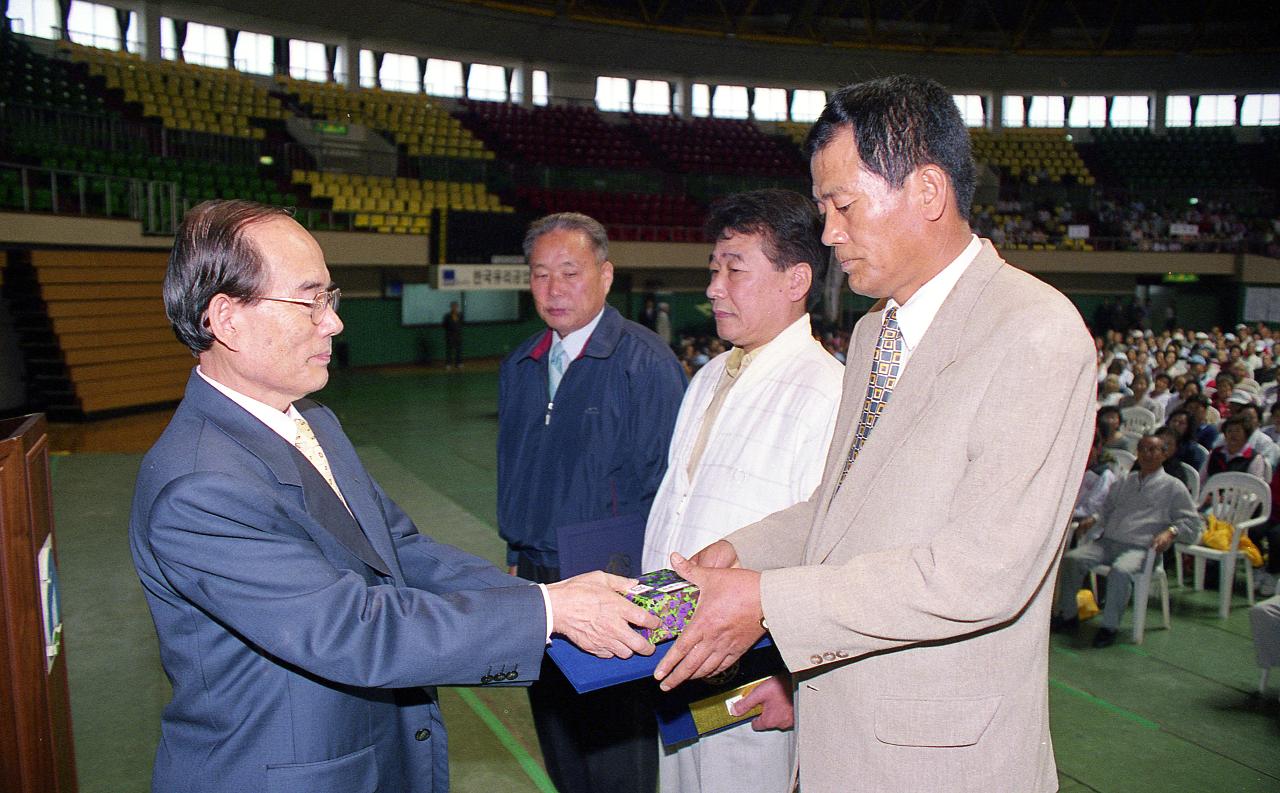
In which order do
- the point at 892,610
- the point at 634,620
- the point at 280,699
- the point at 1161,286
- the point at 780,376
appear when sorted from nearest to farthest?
the point at 892,610
the point at 280,699
the point at 634,620
the point at 780,376
the point at 1161,286

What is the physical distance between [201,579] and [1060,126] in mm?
35735

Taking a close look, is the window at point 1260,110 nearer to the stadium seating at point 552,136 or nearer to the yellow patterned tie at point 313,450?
the stadium seating at point 552,136

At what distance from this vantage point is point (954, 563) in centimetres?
143

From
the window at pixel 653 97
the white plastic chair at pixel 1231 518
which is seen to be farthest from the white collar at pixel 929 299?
the window at pixel 653 97

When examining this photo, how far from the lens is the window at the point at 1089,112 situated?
105 feet

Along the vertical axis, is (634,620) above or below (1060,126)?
below

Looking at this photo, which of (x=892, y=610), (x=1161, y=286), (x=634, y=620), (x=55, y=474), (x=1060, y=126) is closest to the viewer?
(x=892, y=610)

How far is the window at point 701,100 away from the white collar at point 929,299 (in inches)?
1151

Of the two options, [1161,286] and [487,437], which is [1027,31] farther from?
[487,437]

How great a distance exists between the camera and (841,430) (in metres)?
1.86

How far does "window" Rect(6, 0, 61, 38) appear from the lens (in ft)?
64.1

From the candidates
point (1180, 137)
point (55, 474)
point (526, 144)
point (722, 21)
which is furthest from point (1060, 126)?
point (55, 474)

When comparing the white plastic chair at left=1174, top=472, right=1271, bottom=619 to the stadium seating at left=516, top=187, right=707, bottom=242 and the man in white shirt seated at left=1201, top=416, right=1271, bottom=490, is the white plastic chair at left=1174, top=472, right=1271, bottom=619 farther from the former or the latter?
the stadium seating at left=516, top=187, right=707, bottom=242

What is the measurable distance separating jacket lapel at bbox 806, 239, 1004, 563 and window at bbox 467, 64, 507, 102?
26.9m
